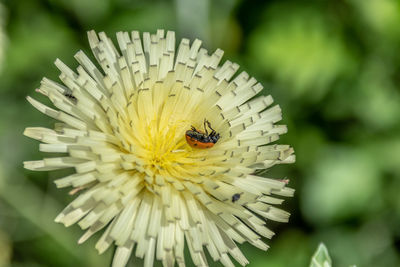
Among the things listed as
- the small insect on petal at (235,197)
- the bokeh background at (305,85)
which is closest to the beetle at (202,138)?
the small insect on petal at (235,197)

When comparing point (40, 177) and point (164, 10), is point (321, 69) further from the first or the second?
point (40, 177)

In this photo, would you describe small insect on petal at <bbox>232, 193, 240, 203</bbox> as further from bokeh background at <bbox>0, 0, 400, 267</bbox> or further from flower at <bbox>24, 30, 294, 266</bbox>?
bokeh background at <bbox>0, 0, 400, 267</bbox>

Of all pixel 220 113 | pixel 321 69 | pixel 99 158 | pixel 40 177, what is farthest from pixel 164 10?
pixel 99 158

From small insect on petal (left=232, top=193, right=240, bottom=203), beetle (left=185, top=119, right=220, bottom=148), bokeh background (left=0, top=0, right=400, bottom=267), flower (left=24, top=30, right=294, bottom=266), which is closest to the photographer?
flower (left=24, top=30, right=294, bottom=266)

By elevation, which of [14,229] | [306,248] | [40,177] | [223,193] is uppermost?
[40,177]

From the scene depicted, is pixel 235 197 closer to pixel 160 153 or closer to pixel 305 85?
pixel 160 153

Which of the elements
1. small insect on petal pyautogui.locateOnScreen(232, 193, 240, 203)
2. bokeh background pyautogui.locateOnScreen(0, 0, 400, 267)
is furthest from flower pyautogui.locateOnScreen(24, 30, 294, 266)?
bokeh background pyautogui.locateOnScreen(0, 0, 400, 267)

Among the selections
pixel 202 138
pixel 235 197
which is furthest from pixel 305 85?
pixel 235 197
